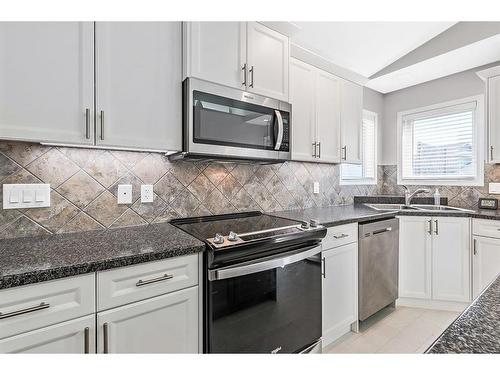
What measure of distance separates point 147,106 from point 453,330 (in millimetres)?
1511

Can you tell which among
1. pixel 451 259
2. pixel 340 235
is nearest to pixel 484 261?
pixel 451 259

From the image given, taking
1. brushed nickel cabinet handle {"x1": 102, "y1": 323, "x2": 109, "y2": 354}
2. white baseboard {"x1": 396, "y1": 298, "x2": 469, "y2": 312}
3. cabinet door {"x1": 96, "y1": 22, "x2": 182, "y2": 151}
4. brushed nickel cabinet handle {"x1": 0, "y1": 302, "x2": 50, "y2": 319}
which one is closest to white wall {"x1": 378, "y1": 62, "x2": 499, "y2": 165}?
white baseboard {"x1": 396, "y1": 298, "x2": 469, "y2": 312}

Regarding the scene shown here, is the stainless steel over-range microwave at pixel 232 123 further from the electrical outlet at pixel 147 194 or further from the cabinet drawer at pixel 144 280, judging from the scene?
the cabinet drawer at pixel 144 280

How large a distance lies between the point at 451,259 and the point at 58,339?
2943 mm

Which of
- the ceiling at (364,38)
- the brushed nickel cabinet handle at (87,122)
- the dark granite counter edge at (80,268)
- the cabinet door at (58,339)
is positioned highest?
the ceiling at (364,38)

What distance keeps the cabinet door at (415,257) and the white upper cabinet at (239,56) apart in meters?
1.76

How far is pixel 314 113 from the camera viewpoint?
2311 millimetres

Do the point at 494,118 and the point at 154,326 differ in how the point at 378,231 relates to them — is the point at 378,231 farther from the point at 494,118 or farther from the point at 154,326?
the point at 154,326

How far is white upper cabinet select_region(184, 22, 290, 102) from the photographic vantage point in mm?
1539

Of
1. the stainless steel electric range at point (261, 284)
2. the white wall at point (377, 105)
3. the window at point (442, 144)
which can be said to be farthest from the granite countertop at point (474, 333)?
the white wall at point (377, 105)

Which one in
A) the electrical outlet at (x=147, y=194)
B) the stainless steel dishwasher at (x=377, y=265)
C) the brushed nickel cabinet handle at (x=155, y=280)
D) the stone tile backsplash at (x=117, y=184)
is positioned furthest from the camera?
the stainless steel dishwasher at (x=377, y=265)

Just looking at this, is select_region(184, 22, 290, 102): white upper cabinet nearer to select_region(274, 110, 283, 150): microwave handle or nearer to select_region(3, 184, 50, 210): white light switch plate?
select_region(274, 110, 283, 150): microwave handle

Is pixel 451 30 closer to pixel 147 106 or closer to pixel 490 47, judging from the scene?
pixel 490 47

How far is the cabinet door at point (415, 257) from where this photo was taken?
8.11ft
